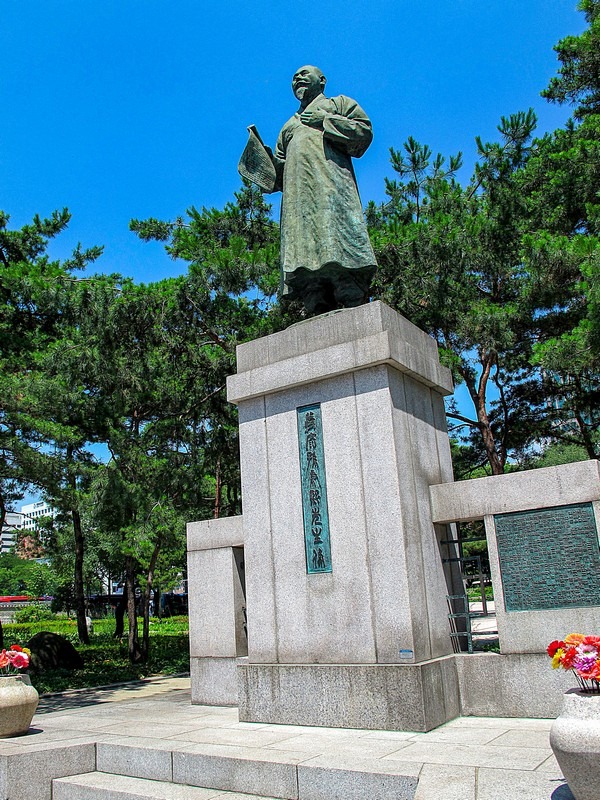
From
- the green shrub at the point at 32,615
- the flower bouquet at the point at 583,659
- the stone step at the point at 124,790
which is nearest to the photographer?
the flower bouquet at the point at 583,659

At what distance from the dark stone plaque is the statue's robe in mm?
2767

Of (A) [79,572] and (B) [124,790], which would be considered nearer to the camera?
(B) [124,790]

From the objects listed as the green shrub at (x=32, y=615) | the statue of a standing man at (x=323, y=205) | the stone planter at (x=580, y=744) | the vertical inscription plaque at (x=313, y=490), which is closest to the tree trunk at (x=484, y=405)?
the statue of a standing man at (x=323, y=205)

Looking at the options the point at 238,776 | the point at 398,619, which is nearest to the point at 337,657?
the point at 398,619

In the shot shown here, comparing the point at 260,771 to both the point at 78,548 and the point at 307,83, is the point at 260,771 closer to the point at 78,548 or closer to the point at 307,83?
the point at 307,83

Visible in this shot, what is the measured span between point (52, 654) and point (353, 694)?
12.0 meters

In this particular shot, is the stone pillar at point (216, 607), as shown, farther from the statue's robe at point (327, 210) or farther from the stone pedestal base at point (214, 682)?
the statue's robe at point (327, 210)

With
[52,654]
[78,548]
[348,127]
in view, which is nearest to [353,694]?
[348,127]

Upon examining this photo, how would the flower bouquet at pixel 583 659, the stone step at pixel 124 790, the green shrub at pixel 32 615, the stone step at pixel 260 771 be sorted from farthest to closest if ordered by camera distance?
the green shrub at pixel 32 615 < the stone step at pixel 124 790 < the stone step at pixel 260 771 < the flower bouquet at pixel 583 659

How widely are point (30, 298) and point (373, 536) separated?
9634mm

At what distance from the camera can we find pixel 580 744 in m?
3.13

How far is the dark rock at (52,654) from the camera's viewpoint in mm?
15195

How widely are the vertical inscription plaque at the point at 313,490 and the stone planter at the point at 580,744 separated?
2.93 meters

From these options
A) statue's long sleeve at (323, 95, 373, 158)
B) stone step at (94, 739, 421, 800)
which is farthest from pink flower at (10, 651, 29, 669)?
statue's long sleeve at (323, 95, 373, 158)
